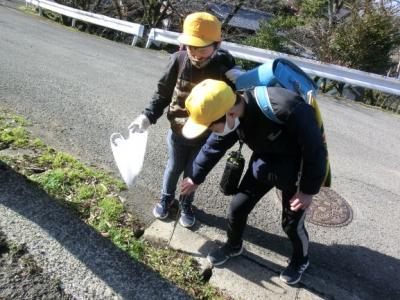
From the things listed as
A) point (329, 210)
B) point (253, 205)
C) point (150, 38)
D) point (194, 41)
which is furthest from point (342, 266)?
point (150, 38)

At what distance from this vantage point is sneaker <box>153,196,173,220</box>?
3275mm

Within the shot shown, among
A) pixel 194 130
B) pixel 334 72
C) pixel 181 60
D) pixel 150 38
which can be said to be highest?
pixel 334 72

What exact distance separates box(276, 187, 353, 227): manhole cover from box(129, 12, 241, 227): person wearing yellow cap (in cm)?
125

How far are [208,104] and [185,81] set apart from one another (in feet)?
2.34

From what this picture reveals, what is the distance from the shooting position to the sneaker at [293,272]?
2824 mm

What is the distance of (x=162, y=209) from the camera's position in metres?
3.30

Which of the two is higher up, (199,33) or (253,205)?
(199,33)

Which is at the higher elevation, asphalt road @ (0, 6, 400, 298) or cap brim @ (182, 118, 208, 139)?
cap brim @ (182, 118, 208, 139)

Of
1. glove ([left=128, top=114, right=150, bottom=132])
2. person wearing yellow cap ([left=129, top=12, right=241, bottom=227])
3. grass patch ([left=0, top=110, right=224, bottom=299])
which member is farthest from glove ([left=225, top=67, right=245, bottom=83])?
grass patch ([left=0, top=110, right=224, bottom=299])

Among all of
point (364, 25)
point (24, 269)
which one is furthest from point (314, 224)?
point (364, 25)

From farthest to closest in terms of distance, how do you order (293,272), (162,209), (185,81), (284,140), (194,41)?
(162,209), (293,272), (185,81), (194,41), (284,140)

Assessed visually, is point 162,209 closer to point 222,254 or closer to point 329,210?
point 222,254

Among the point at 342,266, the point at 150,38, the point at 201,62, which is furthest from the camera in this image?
the point at 150,38

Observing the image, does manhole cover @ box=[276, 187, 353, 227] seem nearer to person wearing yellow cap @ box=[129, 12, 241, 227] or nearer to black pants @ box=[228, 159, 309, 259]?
black pants @ box=[228, 159, 309, 259]
